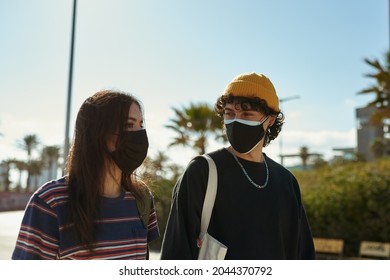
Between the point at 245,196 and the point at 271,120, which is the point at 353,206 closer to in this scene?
the point at 271,120

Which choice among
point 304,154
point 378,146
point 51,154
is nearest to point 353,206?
point 51,154

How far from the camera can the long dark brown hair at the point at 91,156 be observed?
5.08 ft

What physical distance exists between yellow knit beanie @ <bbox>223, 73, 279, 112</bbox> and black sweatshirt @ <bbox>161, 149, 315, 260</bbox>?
284 mm

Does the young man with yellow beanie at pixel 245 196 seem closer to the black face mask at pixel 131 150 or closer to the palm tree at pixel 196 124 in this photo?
the black face mask at pixel 131 150

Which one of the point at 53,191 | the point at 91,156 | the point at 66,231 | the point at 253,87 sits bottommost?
the point at 66,231

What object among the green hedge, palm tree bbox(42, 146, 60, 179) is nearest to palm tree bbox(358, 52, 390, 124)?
the green hedge

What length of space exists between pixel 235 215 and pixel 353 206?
23.9 feet

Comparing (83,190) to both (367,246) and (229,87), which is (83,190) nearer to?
(229,87)

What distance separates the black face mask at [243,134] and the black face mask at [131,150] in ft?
1.41

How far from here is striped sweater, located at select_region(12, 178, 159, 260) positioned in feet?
4.77

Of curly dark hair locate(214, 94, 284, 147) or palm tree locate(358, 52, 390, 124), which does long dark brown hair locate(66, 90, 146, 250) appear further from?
palm tree locate(358, 52, 390, 124)

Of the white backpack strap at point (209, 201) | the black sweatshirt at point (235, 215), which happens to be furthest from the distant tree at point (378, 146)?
the white backpack strap at point (209, 201)

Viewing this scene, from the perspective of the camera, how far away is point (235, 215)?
6.30 feet
